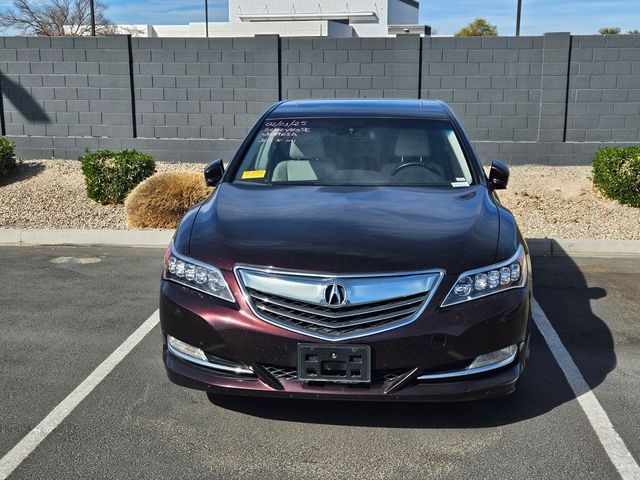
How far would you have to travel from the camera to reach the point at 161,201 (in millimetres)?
8562

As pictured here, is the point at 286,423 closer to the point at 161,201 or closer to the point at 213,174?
the point at 213,174

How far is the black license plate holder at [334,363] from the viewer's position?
3254mm

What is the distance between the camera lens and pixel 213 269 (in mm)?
3486

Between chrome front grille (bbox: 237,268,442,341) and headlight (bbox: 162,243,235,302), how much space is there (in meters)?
0.19

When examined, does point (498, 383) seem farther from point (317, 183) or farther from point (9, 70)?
point (9, 70)

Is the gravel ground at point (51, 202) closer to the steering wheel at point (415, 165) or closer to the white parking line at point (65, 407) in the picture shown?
the white parking line at point (65, 407)

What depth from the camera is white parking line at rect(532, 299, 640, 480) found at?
10.9 ft

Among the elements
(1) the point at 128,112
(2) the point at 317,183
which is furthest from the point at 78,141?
(2) the point at 317,183

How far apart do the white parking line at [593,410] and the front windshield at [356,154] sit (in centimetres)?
134

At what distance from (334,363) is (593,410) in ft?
5.29

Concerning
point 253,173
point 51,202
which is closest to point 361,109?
point 253,173

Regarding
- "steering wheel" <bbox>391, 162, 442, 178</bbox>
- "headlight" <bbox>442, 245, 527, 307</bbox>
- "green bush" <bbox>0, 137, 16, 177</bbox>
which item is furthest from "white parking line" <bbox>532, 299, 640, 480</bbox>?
"green bush" <bbox>0, 137, 16, 177</bbox>

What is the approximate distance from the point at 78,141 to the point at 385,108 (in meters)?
9.80

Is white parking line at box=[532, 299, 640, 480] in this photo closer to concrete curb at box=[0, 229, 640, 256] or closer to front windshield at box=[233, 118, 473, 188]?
front windshield at box=[233, 118, 473, 188]
